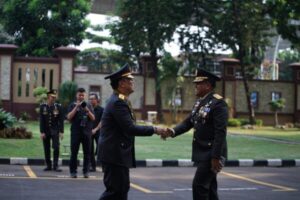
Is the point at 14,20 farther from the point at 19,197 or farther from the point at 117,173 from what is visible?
the point at 117,173

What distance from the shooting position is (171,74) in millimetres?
36375

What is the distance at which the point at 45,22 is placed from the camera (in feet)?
126

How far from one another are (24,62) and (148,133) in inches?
1102

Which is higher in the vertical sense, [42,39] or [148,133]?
[42,39]

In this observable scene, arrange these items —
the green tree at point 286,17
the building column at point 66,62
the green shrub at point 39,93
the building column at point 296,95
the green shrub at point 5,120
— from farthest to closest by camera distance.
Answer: the building column at point 296,95, the building column at point 66,62, the green shrub at point 39,93, the green tree at point 286,17, the green shrub at point 5,120

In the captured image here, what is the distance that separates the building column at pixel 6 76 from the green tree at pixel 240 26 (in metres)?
11.5

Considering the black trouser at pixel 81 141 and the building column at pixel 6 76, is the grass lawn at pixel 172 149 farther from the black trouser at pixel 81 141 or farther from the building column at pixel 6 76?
the building column at pixel 6 76

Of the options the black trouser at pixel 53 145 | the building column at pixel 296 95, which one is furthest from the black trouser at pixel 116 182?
the building column at pixel 296 95

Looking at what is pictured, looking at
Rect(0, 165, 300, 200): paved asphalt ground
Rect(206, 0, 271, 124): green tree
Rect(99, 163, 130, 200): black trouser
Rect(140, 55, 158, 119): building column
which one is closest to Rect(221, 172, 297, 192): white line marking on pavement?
Rect(0, 165, 300, 200): paved asphalt ground

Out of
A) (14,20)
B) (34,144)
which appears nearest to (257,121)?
(14,20)

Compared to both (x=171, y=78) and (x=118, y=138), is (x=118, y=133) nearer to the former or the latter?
(x=118, y=138)

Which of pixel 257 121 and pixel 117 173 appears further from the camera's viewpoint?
pixel 257 121

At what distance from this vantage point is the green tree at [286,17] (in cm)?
2594

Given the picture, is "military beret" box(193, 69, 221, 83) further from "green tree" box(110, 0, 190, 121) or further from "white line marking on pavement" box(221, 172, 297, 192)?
"green tree" box(110, 0, 190, 121)
